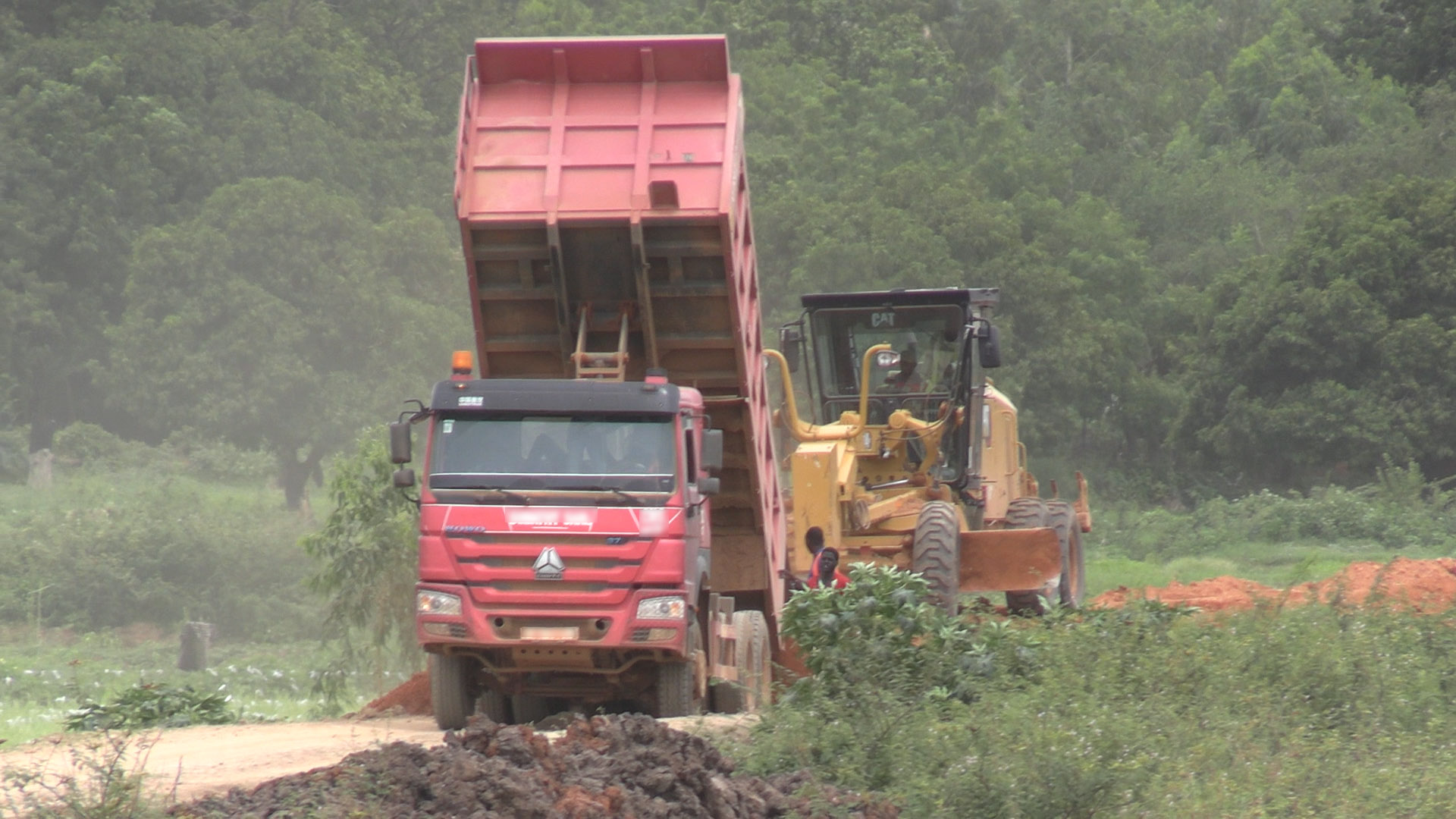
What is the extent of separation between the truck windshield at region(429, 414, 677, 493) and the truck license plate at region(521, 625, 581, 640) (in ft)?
3.01

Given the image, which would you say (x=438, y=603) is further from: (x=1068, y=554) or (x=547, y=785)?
(x=1068, y=554)

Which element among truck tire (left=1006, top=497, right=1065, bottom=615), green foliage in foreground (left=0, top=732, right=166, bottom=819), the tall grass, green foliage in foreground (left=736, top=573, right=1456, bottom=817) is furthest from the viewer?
the tall grass

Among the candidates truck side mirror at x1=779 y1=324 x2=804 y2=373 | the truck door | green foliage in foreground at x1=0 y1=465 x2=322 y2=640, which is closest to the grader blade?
truck side mirror at x1=779 y1=324 x2=804 y2=373

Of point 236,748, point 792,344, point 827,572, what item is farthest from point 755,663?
point 792,344

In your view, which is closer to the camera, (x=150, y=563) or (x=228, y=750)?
(x=228, y=750)

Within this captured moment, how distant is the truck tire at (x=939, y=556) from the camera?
15125 millimetres

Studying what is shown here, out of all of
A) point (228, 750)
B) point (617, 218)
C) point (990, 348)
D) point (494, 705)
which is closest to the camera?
point (228, 750)

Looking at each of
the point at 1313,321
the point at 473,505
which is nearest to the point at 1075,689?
the point at 473,505

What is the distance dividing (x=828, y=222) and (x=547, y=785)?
30.1 m

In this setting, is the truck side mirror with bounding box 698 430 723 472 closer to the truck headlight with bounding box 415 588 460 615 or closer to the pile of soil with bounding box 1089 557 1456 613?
the truck headlight with bounding box 415 588 460 615

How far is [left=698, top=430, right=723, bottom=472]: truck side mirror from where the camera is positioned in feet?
42.1

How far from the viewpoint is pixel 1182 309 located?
134ft

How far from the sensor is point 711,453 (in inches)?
506

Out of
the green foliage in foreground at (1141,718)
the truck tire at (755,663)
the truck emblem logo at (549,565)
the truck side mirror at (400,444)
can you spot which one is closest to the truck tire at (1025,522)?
the truck tire at (755,663)
